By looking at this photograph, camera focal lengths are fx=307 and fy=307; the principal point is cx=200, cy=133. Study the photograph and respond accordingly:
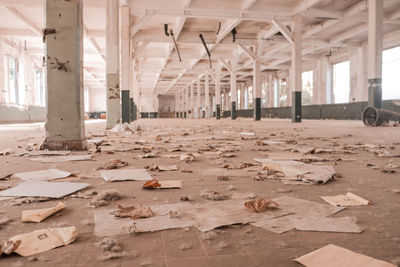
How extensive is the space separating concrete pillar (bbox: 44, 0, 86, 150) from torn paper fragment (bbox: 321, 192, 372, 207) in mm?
3265

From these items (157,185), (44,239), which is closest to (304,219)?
(157,185)

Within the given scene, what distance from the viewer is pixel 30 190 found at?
6.19ft

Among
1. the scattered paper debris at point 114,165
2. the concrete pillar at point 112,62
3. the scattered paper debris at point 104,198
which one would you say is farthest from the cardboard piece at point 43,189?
the concrete pillar at point 112,62

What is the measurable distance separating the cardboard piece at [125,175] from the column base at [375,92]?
30.7 feet

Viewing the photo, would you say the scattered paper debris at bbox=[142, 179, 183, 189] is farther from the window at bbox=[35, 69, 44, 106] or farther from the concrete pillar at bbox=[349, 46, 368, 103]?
the window at bbox=[35, 69, 44, 106]

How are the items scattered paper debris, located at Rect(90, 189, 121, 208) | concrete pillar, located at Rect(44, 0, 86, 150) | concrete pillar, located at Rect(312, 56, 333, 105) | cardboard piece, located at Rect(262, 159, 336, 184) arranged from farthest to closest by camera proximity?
1. concrete pillar, located at Rect(312, 56, 333, 105)
2. concrete pillar, located at Rect(44, 0, 86, 150)
3. cardboard piece, located at Rect(262, 159, 336, 184)
4. scattered paper debris, located at Rect(90, 189, 121, 208)

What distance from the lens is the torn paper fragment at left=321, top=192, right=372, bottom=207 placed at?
163cm

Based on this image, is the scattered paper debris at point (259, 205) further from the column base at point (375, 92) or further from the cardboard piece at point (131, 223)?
the column base at point (375, 92)

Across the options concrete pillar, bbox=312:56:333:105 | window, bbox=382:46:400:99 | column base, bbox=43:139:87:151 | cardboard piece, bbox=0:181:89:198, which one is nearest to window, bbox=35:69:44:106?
concrete pillar, bbox=312:56:333:105

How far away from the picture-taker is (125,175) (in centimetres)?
238

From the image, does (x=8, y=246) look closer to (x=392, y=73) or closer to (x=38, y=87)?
(x=392, y=73)

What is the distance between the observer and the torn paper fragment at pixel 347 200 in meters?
1.63

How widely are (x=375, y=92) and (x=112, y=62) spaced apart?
8.23 metres

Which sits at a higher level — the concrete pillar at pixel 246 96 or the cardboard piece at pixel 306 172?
the concrete pillar at pixel 246 96
